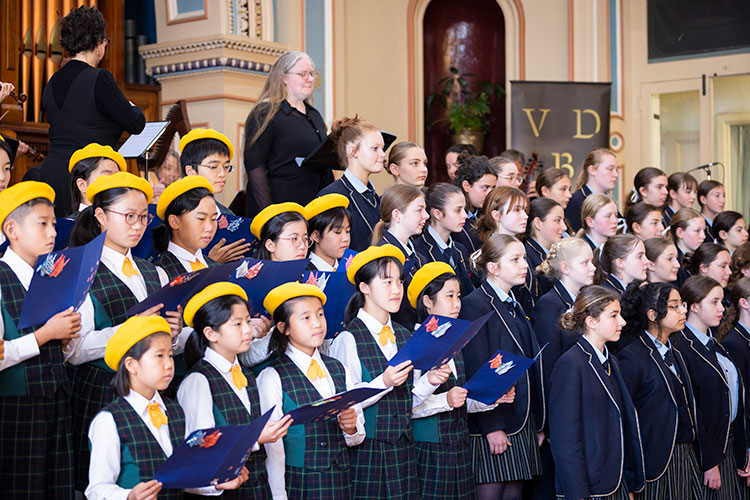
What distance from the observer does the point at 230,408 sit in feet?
9.39

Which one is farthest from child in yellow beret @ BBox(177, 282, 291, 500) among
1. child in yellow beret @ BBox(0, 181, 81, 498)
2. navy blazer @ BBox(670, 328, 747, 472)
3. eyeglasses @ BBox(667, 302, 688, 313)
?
navy blazer @ BBox(670, 328, 747, 472)

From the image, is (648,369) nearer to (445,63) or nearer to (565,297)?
(565,297)

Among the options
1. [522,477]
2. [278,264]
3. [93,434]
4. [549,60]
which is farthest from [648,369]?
[549,60]

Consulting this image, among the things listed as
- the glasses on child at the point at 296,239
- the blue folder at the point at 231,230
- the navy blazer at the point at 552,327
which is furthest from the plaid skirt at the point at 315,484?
the navy blazer at the point at 552,327

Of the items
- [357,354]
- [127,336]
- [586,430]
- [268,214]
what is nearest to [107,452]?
[127,336]

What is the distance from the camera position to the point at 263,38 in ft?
21.9

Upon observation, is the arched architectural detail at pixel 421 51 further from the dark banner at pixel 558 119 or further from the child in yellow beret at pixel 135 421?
the child in yellow beret at pixel 135 421

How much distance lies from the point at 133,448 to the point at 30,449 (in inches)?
15.0

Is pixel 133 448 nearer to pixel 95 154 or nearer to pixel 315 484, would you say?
pixel 315 484

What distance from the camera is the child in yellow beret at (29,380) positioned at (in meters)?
2.74

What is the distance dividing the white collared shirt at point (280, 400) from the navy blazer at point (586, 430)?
0.87m

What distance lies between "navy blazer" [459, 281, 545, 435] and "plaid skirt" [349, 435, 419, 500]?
545 mm

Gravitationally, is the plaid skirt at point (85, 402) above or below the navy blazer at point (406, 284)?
below

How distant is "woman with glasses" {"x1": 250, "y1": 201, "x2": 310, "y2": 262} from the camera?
359cm
